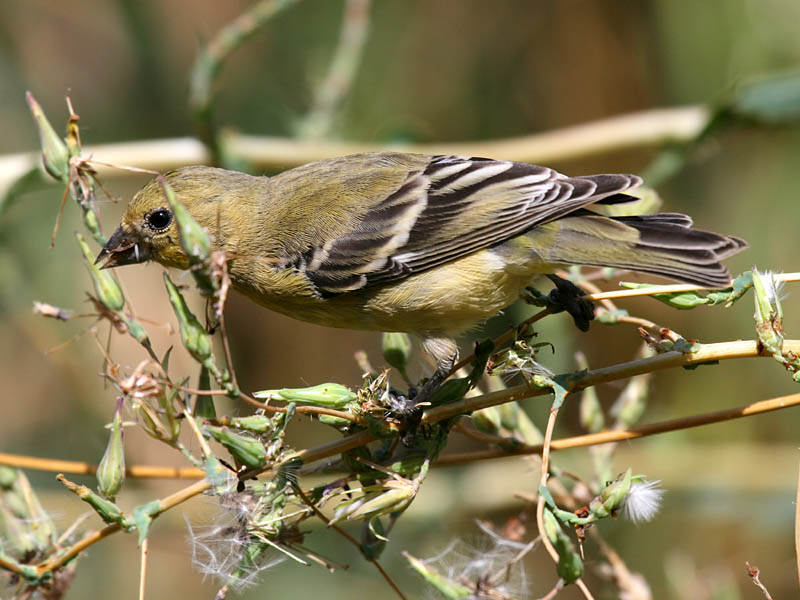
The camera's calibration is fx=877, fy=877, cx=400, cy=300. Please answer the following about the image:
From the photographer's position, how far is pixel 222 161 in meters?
4.79

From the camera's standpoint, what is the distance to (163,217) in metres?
3.67

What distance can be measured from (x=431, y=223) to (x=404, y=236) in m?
0.13

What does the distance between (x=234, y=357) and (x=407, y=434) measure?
5580 millimetres

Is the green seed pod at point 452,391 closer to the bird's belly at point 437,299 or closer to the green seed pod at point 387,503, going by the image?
the green seed pod at point 387,503

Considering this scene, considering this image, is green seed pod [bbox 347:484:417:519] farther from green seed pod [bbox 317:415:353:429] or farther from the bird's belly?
the bird's belly

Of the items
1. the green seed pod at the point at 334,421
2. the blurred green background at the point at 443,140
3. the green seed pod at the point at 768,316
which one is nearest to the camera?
the green seed pod at the point at 768,316

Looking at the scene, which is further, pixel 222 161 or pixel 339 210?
pixel 222 161

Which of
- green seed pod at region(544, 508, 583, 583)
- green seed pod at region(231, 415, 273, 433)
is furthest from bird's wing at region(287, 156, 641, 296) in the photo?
green seed pod at region(544, 508, 583, 583)

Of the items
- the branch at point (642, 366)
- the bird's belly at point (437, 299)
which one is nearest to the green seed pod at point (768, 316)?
the branch at point (642, 366)

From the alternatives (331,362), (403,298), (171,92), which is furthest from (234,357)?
(403,298)

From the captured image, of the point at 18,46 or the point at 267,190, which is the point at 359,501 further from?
the point at 18,46

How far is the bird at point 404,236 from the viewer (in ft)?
11.3

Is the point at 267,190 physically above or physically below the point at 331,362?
above

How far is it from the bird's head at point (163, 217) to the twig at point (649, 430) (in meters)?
1.64
